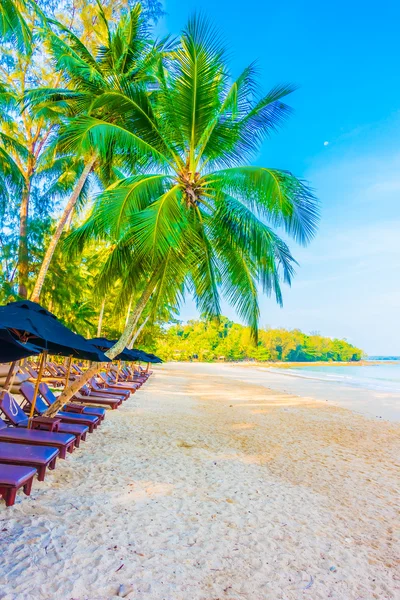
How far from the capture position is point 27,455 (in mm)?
3834

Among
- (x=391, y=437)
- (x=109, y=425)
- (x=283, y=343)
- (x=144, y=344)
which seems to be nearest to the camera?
(x=109, y=425)

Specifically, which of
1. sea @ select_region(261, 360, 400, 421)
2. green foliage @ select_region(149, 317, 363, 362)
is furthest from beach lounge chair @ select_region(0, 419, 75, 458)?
green foliage @ select_region(149, 317, 363, 362)

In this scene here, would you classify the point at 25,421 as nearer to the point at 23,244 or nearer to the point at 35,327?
the point at 35,327

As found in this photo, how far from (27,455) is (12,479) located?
65cm

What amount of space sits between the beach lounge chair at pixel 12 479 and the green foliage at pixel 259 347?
42.1 meters

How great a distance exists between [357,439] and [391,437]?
133cm

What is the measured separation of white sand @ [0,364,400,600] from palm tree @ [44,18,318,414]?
96.9 inches

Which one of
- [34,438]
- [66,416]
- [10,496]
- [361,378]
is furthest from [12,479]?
[361,378]

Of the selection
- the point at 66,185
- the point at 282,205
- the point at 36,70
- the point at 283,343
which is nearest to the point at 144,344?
the point at 66,185

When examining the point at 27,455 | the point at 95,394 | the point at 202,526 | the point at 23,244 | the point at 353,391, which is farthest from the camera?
the point at 353,391

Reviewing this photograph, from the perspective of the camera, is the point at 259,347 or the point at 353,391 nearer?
the point at 353,391

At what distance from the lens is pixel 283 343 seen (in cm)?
11362

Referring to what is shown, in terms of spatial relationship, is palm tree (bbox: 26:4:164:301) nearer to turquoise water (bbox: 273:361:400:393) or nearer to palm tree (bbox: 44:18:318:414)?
palm tree (bbox: 44:18:318:414)

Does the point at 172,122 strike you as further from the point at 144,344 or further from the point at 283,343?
the point at 283,343
